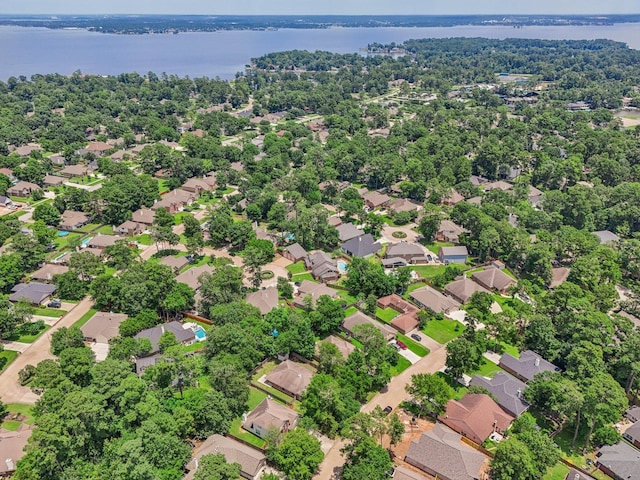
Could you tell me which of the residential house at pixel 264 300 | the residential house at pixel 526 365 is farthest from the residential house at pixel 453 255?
the residential house at pixel 264 300

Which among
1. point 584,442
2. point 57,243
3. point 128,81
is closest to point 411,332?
point 584,442

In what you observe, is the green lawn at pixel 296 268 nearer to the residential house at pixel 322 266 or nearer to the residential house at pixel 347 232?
the residential house at pixel 322 266

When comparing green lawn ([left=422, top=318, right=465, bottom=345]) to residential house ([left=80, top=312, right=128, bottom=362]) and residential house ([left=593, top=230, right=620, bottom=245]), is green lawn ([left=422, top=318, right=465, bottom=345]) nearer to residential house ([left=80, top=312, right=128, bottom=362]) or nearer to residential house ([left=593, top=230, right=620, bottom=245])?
residential house ([left=593, top=230, right=620, bottom=245])

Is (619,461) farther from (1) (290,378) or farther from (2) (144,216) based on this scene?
(2) (144,216)

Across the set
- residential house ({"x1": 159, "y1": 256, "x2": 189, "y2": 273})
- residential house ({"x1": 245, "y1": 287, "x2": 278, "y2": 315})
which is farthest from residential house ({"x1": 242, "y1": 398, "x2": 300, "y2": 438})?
residential house ({"x1": 159, "y1": 256, "x2": 189, "y2": 273})

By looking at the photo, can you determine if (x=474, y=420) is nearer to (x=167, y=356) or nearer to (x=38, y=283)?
(x=167, y=356)
